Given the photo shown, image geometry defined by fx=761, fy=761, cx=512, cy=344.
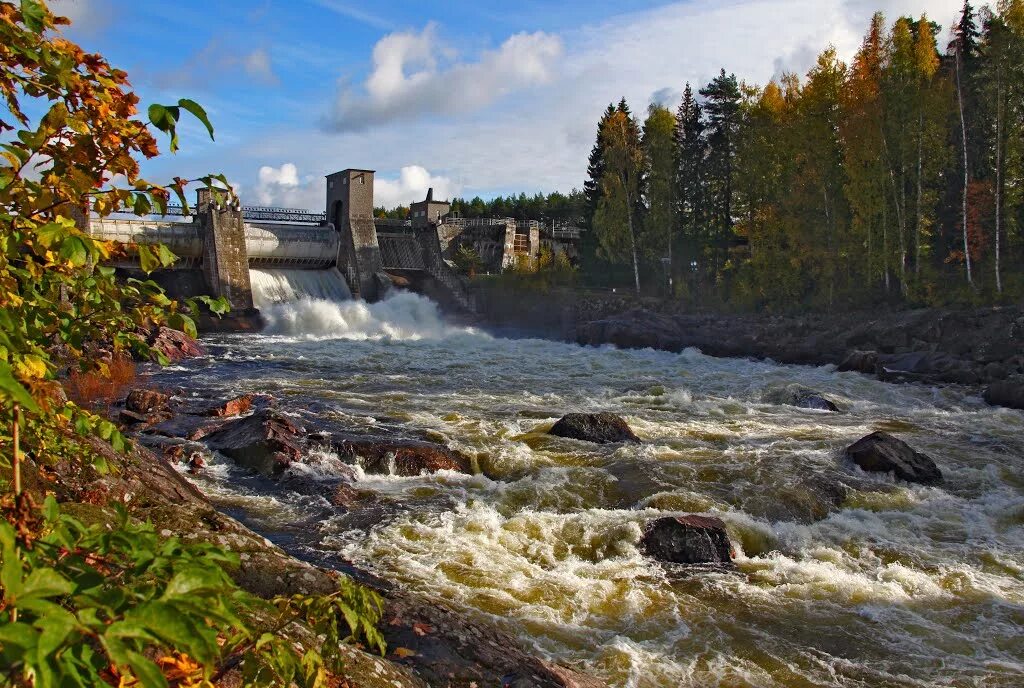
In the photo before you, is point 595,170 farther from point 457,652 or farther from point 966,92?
point 457,652

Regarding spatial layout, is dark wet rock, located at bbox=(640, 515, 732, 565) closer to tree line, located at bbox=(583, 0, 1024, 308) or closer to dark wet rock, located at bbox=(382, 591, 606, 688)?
dark wet rock, located at bbox=(382, 591, 606, 688)

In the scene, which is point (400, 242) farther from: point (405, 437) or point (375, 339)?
point (405, 437)

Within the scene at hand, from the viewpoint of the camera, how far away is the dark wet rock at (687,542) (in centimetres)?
815

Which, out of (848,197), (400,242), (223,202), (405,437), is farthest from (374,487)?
(400,242)

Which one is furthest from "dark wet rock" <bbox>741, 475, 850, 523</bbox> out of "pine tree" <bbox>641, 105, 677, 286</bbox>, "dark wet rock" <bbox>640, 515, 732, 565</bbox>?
"pine tree" <bbox>641, 105, 677, 286</bbox>

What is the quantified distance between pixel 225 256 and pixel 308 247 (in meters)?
4.85

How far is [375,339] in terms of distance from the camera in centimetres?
3077

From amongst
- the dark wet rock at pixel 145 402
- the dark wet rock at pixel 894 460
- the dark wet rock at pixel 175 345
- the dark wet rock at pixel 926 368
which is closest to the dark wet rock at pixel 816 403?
the dark wet rock at pixel 926 368

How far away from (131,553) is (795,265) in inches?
1306

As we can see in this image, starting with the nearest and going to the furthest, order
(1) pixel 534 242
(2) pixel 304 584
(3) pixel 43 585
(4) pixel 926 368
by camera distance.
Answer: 1. (3) pixel 43 585
2. (2) pixel 304 584
3. (4) pixel 926 368
4. (1) pixel 534 242

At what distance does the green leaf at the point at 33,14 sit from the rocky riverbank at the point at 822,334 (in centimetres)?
1896

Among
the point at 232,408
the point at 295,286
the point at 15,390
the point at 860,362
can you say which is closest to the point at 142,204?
the point at 15,390

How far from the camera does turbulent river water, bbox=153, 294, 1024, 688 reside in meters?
6.34

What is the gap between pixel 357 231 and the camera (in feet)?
122
